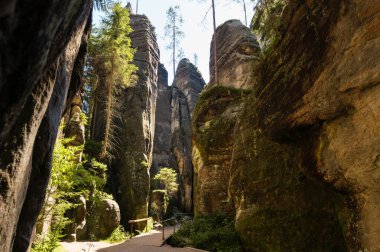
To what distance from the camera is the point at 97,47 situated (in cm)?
2275

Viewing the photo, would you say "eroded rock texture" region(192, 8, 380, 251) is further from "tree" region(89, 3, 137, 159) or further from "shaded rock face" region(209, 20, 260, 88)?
"tree" region(89, 3, 137, 159)

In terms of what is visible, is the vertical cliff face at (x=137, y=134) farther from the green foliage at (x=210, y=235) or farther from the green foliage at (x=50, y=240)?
the green foliage at (x=50, y=240)

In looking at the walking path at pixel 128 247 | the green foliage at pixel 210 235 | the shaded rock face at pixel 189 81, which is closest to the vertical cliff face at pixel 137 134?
the walking path at pixel 128 247

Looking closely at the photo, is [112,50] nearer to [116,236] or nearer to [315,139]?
[116,236]

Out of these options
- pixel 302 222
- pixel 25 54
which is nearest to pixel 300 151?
pixel 302 222

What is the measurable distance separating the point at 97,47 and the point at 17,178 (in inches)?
844

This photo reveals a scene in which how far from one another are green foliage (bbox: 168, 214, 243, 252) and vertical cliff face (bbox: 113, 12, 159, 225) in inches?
394

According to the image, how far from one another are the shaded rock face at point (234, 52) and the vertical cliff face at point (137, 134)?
730cm

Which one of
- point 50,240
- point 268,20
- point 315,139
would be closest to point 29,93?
point 315,139

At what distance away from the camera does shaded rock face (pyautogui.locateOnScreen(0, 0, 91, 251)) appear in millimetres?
1652

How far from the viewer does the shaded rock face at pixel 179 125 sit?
32888 mm

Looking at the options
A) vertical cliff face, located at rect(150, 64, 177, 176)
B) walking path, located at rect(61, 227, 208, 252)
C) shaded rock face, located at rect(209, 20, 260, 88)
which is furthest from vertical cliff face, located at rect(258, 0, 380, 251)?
vertical cliff face, located at rect(150, 64, 177, 176)

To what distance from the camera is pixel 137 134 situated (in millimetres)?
25281

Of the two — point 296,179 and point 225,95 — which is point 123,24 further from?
point 296,179
